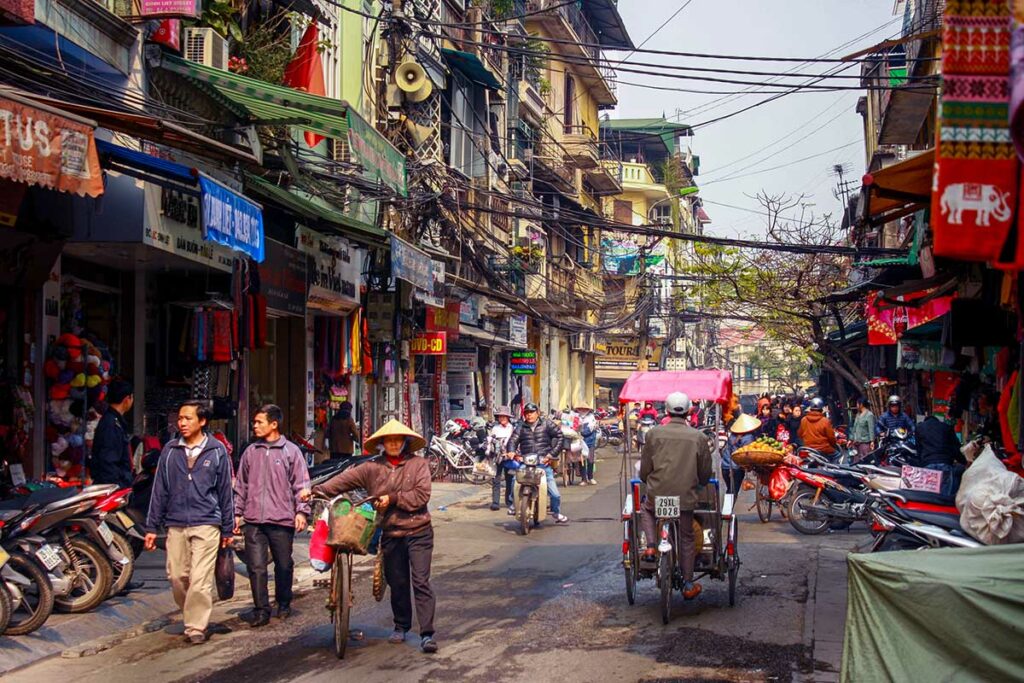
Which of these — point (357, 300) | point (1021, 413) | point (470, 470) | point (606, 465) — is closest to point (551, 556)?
point (1021, 413)

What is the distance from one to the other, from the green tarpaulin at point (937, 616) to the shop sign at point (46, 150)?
587 cm

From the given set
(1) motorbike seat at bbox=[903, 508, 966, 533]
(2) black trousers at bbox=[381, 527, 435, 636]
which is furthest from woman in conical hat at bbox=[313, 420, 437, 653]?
(1) motorbike seat at bbox=[903, 508, 966, 533]

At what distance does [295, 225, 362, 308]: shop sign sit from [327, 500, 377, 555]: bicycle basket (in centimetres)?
1049

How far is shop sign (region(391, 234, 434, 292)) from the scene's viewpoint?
18906 mm

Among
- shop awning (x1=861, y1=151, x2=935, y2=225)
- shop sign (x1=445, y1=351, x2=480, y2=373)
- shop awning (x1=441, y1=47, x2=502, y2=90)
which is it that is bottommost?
shop sign (x1=445, y1=351, x2=480, y2=373)

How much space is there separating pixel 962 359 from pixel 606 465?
64.0 ft

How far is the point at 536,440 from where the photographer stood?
675 inches

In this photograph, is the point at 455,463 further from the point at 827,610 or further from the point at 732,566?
the point at 827,610

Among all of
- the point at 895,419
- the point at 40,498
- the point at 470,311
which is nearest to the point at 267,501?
the point at 40,498

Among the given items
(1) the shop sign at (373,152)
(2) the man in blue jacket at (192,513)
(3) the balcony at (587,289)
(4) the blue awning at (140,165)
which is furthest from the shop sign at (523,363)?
(2) the man in blue jacket at (192,513)

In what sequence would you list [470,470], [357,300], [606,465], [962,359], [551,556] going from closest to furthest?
[551,556], [962,359], [357,300], [470,470], [606,465]

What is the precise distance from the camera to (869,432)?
76.9ft

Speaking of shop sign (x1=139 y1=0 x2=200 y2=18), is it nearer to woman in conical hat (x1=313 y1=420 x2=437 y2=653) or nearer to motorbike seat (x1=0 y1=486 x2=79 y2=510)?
motorbike seat (x1=0 y1=486 x2=79 y2=510)

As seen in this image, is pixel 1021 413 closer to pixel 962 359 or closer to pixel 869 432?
pixel 962 359
